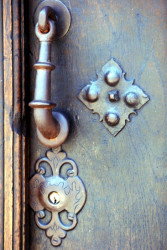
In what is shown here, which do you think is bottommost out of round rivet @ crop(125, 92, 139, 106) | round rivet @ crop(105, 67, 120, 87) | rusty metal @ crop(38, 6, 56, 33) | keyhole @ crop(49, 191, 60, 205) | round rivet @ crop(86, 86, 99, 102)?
keyhole @ crop(49, 191, 60, 205)

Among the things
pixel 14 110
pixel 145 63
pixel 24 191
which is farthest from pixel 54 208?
pixel 145 63

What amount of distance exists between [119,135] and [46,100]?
0.48ft

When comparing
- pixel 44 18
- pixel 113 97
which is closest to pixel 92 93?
pixel 113 97

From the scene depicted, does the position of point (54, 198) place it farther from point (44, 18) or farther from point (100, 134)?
point (44, 18)

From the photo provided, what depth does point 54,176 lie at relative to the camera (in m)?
0.65

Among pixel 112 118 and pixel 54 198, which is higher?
pixel 112 118

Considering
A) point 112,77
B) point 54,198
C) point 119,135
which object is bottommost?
point 54,198

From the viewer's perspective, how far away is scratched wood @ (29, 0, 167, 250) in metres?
0.61

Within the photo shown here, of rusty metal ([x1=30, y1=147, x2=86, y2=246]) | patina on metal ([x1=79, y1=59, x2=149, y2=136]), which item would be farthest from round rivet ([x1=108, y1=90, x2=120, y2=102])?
rusty metal ([x1=30, y1=147, x2=86, y2=246])

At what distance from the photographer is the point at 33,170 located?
666 mm

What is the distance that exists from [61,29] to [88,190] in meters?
0.30

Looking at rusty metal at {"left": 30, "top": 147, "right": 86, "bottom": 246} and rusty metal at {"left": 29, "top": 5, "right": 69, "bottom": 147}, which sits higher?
rusty metal at {"left": 29, "top": 5, "right": 69, "bottom": 147}

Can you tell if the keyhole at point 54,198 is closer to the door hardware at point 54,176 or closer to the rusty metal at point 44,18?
the door hardware at point 54,176

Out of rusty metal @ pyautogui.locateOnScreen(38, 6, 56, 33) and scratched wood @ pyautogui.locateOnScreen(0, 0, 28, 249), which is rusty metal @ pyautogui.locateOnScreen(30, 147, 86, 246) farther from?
rusty metal @ pyautogui.locateOnScreen(38, 6, 56, 33)
